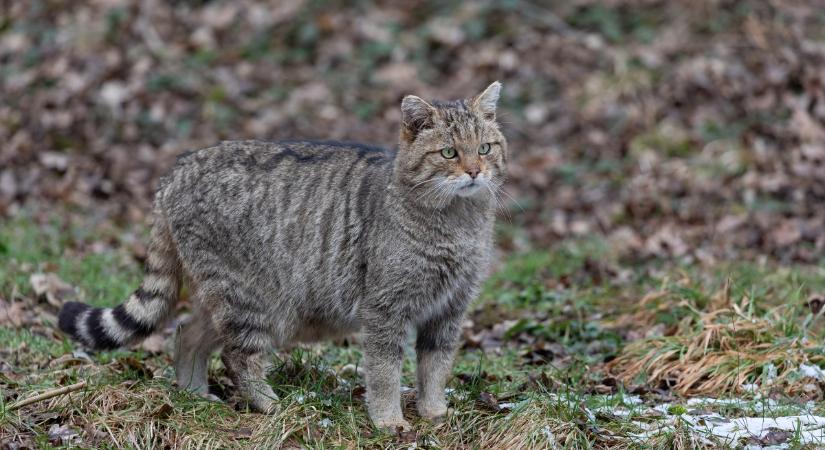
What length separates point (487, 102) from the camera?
18.5 ft

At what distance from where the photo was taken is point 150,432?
16.8 ft

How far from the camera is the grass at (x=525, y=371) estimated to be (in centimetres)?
514

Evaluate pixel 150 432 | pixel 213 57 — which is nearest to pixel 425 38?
pixel 213 57

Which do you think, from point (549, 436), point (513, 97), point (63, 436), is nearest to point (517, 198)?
point (513, 97)

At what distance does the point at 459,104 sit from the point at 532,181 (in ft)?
20.3

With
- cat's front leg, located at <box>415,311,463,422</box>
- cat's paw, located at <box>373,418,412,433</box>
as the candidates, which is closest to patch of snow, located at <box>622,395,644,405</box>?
cat's front leg, located at <box>415,311,463,422</box>

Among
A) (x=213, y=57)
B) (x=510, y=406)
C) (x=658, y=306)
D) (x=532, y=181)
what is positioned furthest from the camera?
(x=213, y=57)

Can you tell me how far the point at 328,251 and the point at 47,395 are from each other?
5.41ft

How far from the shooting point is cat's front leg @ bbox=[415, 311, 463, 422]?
5.57 m

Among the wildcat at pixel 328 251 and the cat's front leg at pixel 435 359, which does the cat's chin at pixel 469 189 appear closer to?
the wildcat at pixel 328 251

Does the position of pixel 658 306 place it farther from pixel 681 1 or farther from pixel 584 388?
pixel 681 1

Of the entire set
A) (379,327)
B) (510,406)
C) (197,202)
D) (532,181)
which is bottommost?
(532,181)

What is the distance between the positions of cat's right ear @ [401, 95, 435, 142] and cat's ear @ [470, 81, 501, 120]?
27cm

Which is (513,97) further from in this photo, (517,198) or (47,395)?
(47,395)
